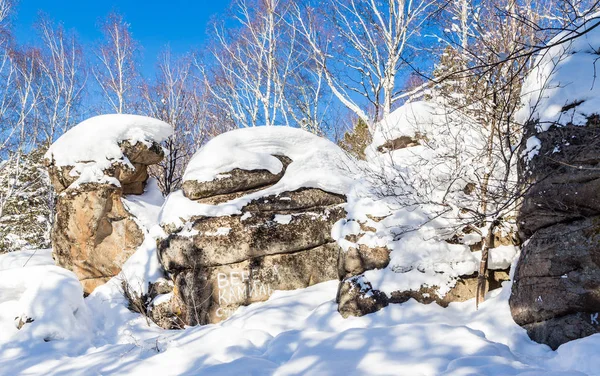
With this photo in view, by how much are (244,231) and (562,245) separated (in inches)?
197

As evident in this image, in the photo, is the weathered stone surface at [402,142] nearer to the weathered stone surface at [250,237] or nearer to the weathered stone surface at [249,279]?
the weathered stone surface at [250,237]

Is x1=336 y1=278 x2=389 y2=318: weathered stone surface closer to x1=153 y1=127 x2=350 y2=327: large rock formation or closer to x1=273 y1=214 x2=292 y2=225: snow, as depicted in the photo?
x1=153 y1=127 x2=350 y2=327: large rock formation

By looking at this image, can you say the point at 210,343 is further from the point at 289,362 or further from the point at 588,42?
the point at 588,42

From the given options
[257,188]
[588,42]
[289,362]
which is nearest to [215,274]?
[257,188]

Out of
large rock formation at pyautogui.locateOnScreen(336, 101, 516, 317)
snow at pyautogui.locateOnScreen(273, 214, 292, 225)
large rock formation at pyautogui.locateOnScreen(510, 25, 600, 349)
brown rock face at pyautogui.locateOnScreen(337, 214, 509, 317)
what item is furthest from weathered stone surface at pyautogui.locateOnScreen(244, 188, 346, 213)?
large rock formation at pyautogui.locateOnScreen(510, 25, 600, 349)

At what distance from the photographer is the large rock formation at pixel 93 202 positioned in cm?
1013

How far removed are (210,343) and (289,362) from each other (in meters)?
1.30

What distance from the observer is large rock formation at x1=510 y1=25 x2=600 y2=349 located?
13.4 feet

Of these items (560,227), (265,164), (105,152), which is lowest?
(560,227)

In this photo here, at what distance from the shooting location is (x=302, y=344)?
4.54 meters

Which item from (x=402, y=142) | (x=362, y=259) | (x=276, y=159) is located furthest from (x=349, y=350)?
(x=276, y=159)

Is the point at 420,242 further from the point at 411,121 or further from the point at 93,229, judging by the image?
the point at 93,229

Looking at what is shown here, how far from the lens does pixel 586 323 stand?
3.98 meters

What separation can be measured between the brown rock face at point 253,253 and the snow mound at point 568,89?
3.82 meters
